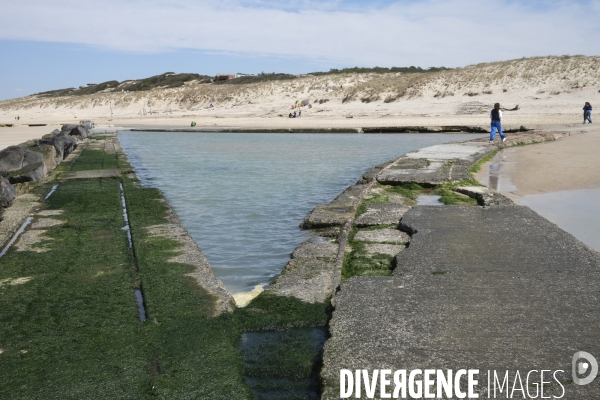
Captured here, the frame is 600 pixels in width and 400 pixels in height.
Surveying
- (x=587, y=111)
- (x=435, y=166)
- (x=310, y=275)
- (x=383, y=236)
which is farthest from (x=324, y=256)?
(x=587, y=111)

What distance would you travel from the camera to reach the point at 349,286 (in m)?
3.63

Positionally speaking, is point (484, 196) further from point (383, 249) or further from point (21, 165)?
point (21, 165)

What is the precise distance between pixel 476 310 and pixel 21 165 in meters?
8.89

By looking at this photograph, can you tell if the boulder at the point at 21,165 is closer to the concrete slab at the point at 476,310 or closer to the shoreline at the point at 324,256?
the shoreline at the point at 324,256

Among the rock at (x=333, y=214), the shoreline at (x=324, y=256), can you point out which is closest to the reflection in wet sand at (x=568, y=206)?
the shoreline at (x=324, y=256)

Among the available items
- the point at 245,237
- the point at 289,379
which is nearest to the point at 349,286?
the point at 289,379

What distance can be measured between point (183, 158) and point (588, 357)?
41.6 ft

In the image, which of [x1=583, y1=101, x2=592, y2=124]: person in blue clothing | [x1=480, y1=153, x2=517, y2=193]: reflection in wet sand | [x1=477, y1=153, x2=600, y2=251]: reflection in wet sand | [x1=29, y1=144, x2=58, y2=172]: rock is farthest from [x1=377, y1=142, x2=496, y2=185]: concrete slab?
[x1=583, y1=101, x2=592, y2=124]: person in blue clothing

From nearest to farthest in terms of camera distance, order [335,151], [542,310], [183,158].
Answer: [542,310], [183,158], [335,151]

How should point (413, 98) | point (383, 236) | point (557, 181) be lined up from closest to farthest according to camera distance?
point (383, 236)
point (557, 181)
point (413, 98)

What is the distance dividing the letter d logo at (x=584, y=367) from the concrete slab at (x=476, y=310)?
3 centimetres

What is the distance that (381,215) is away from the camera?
5945 mm

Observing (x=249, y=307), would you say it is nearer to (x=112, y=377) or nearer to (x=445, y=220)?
(x=112, y=377)

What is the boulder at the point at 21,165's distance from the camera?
909cm
